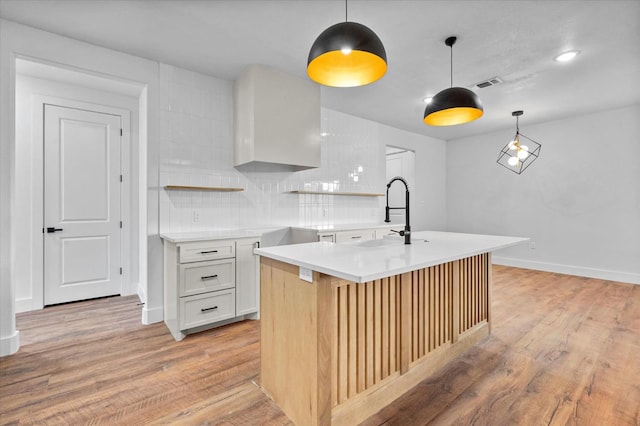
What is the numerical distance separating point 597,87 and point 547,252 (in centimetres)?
280

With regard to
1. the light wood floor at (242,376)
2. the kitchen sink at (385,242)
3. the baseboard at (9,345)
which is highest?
the kitchen sink at (385,242)

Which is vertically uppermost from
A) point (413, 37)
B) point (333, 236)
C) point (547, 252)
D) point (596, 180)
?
point (413, 37)

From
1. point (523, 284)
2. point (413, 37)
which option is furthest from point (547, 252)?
point (413, 37)

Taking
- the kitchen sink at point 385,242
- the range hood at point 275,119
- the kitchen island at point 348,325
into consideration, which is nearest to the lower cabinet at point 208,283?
the range hood at point 275,119

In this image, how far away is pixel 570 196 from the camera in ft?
16.6

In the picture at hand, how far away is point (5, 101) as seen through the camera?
2.39m

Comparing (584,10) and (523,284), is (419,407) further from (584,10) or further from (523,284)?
(523,284)

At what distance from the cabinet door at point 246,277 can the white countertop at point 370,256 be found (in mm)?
1165

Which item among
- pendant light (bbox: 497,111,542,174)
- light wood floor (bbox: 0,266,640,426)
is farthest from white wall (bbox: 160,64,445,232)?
pendant light (bbox: 497,111,542,174)

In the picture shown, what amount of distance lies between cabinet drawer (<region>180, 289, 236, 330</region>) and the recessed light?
4.01 meters

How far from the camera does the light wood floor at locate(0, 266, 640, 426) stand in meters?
1.71

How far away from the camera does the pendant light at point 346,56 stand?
57.3 inches

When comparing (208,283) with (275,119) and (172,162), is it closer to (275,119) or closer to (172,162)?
(172,162)

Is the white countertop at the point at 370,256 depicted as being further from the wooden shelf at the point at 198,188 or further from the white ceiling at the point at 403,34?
the white ceiling at the point at 403,34
